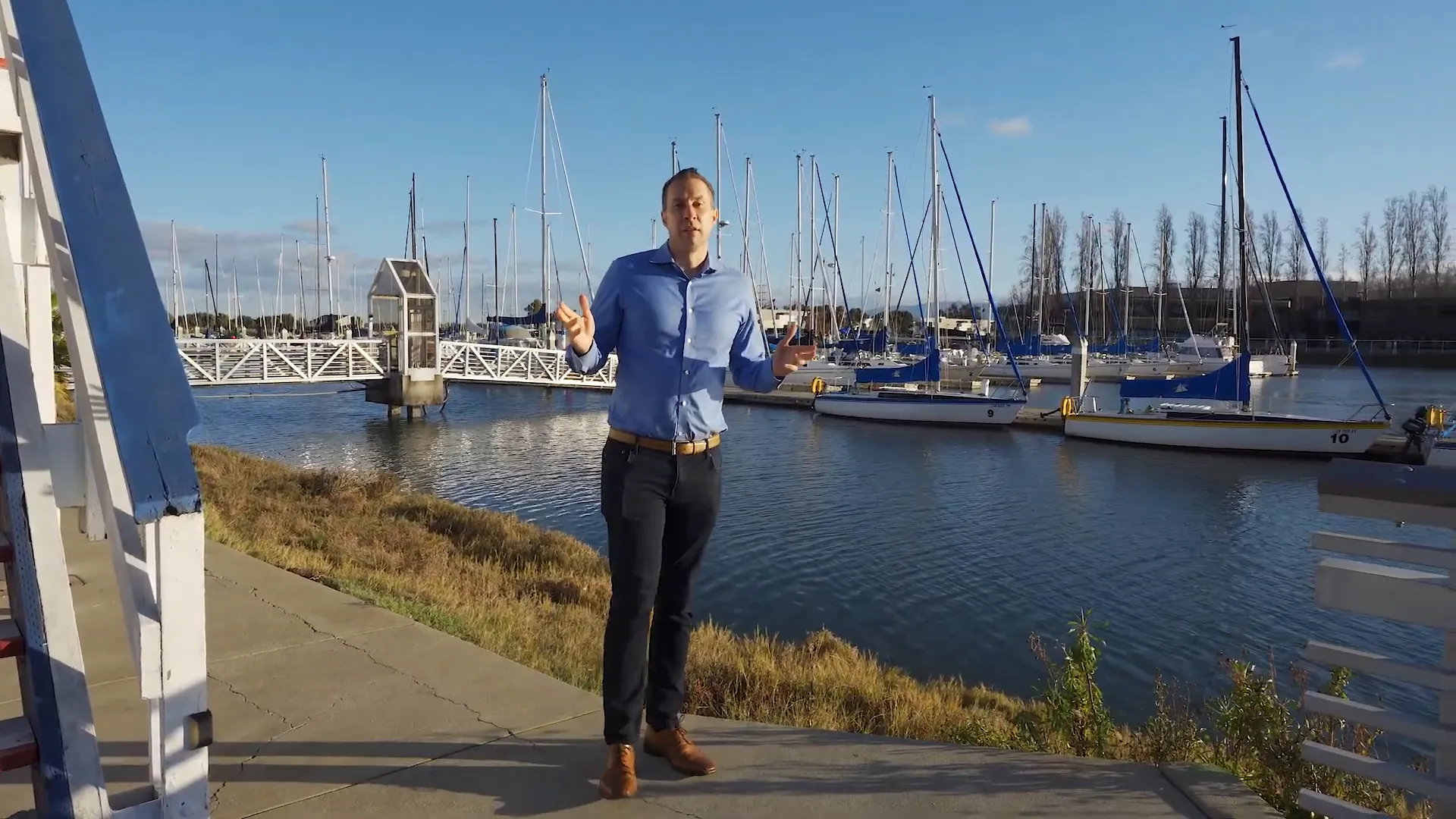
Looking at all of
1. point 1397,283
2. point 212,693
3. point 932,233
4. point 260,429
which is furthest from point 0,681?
point 1397,283

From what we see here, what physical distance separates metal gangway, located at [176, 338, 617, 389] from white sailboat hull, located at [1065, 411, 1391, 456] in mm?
15506

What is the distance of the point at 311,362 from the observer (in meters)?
32.4

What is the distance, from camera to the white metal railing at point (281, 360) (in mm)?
31062

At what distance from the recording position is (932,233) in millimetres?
34688

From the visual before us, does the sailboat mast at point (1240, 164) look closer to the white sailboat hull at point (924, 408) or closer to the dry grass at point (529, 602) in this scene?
the white sailboat hull at point (924, 408)

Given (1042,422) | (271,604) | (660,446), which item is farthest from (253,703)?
(1042,422)

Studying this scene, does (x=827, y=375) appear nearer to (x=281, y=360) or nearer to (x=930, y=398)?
(x=930, y=398)

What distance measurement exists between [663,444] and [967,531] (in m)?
13.0

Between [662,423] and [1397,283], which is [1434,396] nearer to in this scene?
[662,423]

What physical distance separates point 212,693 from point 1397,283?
105365mm

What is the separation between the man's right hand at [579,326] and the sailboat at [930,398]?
2836 cm

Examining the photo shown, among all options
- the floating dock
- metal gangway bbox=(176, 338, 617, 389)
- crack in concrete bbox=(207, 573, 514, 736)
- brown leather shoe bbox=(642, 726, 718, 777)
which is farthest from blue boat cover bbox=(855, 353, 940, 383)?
brown leather shoe bbox=(642, 726, 718, 777)

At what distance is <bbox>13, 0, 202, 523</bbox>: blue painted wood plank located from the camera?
5.91 feet

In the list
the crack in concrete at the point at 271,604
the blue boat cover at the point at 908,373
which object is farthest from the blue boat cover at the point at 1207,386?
the crack in concrete at the point at 271,604
